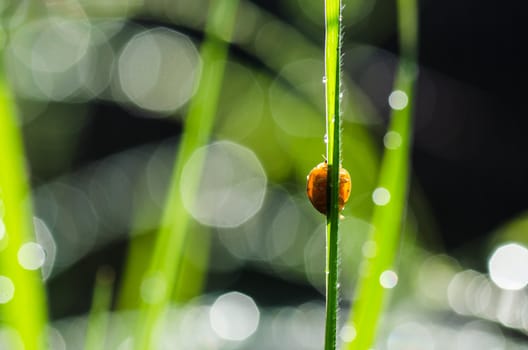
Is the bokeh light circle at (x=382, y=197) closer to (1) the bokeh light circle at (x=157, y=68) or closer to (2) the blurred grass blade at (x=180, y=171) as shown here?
(2) the blurred grass blade at (x=180, y=171)

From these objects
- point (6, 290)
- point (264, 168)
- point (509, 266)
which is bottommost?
point (6, 290)

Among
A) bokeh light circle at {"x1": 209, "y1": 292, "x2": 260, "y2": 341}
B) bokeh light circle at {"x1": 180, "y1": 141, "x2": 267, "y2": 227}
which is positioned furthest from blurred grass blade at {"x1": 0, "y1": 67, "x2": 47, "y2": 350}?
bokeh light circle at {"x1": 180, "y1": 141, "x2": 267, "y2": 227}

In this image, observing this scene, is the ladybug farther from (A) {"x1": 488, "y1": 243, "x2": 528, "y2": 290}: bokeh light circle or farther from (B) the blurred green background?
(A) {"x1": 488, "y1": 243, "x2": 528, "y2": 290}: bokeh light circle

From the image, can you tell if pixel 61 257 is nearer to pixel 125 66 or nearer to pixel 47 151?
pixel 47 151

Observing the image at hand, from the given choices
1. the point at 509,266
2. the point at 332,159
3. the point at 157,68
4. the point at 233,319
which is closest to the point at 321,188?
the point at 332,159

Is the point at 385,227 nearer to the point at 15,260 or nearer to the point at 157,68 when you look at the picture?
the point at 15,260

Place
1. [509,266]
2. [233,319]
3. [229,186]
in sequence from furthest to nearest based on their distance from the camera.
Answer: [229,186] < [509,266] < [233,319]

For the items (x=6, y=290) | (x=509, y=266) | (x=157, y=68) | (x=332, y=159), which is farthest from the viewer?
(x=157, y=68)
